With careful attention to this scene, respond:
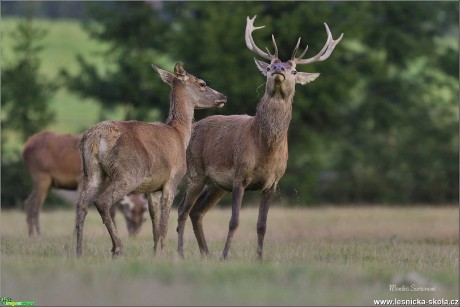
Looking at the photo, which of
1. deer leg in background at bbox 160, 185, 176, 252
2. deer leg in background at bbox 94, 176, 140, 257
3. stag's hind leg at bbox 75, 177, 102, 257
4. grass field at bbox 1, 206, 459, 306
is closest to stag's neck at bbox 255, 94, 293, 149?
deer leg in background at bbox 160, 185, 176, 252

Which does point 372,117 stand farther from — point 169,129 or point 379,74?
point 169,129

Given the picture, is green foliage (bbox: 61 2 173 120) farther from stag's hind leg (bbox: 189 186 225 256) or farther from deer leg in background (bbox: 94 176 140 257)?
deer leg in background (bbox: 94 176 140 257)

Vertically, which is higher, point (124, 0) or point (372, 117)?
point (124, 0)

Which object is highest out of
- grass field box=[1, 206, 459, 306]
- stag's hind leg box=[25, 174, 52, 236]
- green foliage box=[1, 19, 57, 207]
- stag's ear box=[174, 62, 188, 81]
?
green foliage box=[1, 19, 57, 207]

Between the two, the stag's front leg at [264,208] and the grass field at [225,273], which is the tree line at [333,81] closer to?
the grass field at [225,273]

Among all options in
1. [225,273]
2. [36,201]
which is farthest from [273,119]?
[36,201]

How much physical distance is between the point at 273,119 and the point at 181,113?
1.47 m

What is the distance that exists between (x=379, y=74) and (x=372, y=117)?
1.85m

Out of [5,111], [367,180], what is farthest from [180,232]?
[367,180]

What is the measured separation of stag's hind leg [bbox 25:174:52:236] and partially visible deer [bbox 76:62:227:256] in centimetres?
596

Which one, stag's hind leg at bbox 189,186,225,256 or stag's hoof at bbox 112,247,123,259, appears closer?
stag's hoof at bbox 112,247,123,259

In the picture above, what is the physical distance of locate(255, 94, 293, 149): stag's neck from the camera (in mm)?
12695

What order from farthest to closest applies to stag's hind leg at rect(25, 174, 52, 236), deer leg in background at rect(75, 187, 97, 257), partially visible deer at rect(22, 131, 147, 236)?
partially visible deer at rect(22, 131, 147, 236), stag's hind leg at rect(25, 174, 52, 236), deer leg in background at rect(75, 187, 97, 257)

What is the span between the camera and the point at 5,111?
101ft
